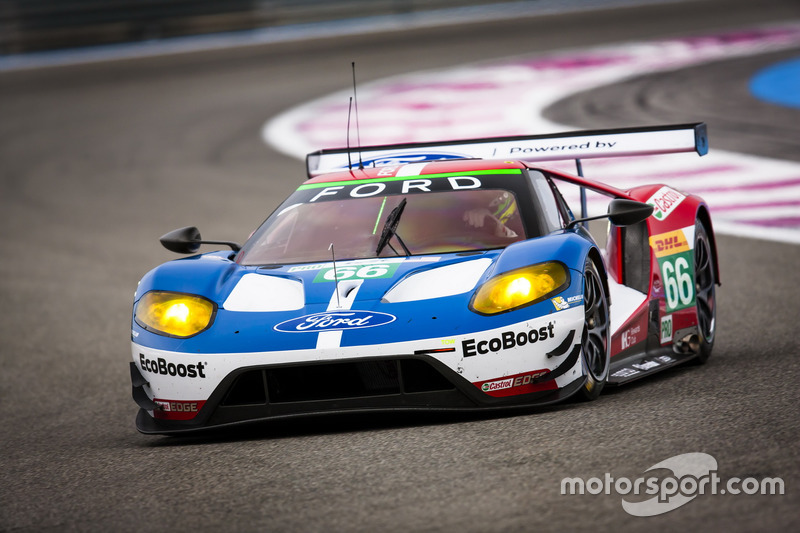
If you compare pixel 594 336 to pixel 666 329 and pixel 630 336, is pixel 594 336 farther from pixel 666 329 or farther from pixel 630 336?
pixel 666 329

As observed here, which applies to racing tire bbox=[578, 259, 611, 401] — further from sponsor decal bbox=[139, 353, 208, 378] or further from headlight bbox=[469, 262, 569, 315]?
sponsor decal bbox=[139, 353, 208, 378]

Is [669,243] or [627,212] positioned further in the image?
[669,243]

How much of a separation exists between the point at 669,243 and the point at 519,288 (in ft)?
5.79

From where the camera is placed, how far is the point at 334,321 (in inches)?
201

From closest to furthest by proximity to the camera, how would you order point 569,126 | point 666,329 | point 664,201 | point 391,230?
point 391,230 < point 666,329 < point 664,201 < point 569,126

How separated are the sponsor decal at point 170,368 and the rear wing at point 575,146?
5.86ft

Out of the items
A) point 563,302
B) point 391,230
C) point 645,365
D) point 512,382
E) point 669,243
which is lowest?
point 645,365

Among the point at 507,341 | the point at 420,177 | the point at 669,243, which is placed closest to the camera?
the point at 507,341

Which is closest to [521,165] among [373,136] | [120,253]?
[120,253]

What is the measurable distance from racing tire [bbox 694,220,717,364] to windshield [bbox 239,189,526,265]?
1.39 m

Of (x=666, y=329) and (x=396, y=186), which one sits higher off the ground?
(x=396, y=186)

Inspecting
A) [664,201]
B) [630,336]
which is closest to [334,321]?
[630,336]

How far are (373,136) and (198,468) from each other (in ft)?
38.2

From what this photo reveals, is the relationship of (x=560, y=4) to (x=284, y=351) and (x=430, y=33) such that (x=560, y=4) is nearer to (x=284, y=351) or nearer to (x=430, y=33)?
(x=430, y=33)
